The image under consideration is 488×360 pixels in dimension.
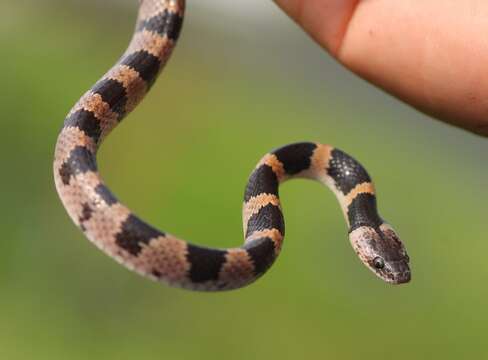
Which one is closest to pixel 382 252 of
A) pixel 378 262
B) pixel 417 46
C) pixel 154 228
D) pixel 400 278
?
pixel 378 262

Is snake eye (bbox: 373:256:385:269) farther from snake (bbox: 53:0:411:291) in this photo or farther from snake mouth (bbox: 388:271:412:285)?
snake mouth (bbox: 388:271:412:285)

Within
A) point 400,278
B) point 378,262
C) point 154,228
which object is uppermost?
point 378,262

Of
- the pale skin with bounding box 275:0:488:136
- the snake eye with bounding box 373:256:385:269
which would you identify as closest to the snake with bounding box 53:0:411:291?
the snake eye with bounding box 373:256:385:269

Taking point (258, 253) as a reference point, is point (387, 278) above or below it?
above

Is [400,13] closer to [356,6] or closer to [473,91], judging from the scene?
[356,6]

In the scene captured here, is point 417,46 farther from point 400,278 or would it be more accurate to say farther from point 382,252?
point 400,278

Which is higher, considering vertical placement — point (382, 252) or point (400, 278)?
point (382, 252)

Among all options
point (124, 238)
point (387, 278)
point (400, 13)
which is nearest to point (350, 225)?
point (387, 278)
